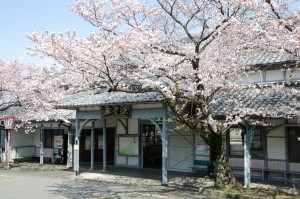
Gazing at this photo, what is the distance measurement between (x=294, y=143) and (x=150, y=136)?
8511 millimetres

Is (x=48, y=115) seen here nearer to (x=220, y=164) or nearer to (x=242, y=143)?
(x=242, y=143)

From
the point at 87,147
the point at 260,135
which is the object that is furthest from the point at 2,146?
the point at 260,135

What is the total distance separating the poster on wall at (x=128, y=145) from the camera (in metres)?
20.0

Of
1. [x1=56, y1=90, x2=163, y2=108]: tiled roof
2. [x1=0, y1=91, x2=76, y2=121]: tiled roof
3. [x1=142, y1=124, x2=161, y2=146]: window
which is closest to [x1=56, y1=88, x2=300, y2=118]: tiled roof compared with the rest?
[x1=56, y1=90, x2=163, y2=108]: tiled roof

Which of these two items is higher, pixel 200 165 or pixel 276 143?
pixel 276 143

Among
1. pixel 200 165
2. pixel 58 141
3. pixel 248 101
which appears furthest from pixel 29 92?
pixel 248 101

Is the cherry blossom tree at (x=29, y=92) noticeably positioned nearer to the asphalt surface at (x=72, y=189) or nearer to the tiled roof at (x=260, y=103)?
the asphalt surface at (x=72, y=189)

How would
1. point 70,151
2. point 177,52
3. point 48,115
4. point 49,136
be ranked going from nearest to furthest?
point 177,52 < point 70,151 < point 48,115 < point 49,136

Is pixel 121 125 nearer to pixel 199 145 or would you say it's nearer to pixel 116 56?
pixel 199 145

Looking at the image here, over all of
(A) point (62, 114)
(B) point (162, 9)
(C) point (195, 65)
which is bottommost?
(A) point (62, 114)

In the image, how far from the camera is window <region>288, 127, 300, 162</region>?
47.7 ft

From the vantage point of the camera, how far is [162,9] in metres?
12.3

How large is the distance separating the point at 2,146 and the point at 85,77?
14919 millimetres

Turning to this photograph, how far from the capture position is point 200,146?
1727 centimetres
